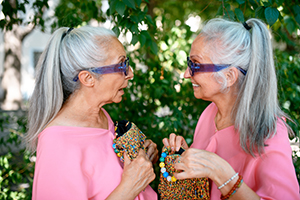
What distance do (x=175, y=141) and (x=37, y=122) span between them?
1114mm

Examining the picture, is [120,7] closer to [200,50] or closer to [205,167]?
[200,50]

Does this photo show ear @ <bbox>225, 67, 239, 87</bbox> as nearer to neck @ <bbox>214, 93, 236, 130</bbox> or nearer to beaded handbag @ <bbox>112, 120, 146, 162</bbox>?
neck @ <bbox>214, 93, 236, 130</bbox>

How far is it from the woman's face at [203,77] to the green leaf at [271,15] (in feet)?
2.05

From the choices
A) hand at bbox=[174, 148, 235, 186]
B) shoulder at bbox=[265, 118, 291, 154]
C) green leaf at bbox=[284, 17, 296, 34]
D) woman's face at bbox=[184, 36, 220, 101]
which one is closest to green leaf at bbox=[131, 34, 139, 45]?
woman's face at bbox=[184, 36, 220, 101]

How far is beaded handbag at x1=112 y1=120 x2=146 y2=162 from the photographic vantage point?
192 cm

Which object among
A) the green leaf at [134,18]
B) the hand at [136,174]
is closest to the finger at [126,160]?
the hand at [136,174]

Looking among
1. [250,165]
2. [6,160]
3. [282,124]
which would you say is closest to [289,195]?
[250,165]

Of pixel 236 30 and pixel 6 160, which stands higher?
pixel 236 30

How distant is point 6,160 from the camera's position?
133 inches

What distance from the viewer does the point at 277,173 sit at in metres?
1.64

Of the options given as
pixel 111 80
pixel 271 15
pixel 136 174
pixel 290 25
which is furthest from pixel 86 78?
pixel 290 25

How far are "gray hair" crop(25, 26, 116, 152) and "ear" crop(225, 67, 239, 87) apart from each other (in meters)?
0.98

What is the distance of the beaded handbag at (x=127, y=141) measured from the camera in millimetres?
1915

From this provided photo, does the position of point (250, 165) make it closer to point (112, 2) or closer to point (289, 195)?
point (289, 195)
